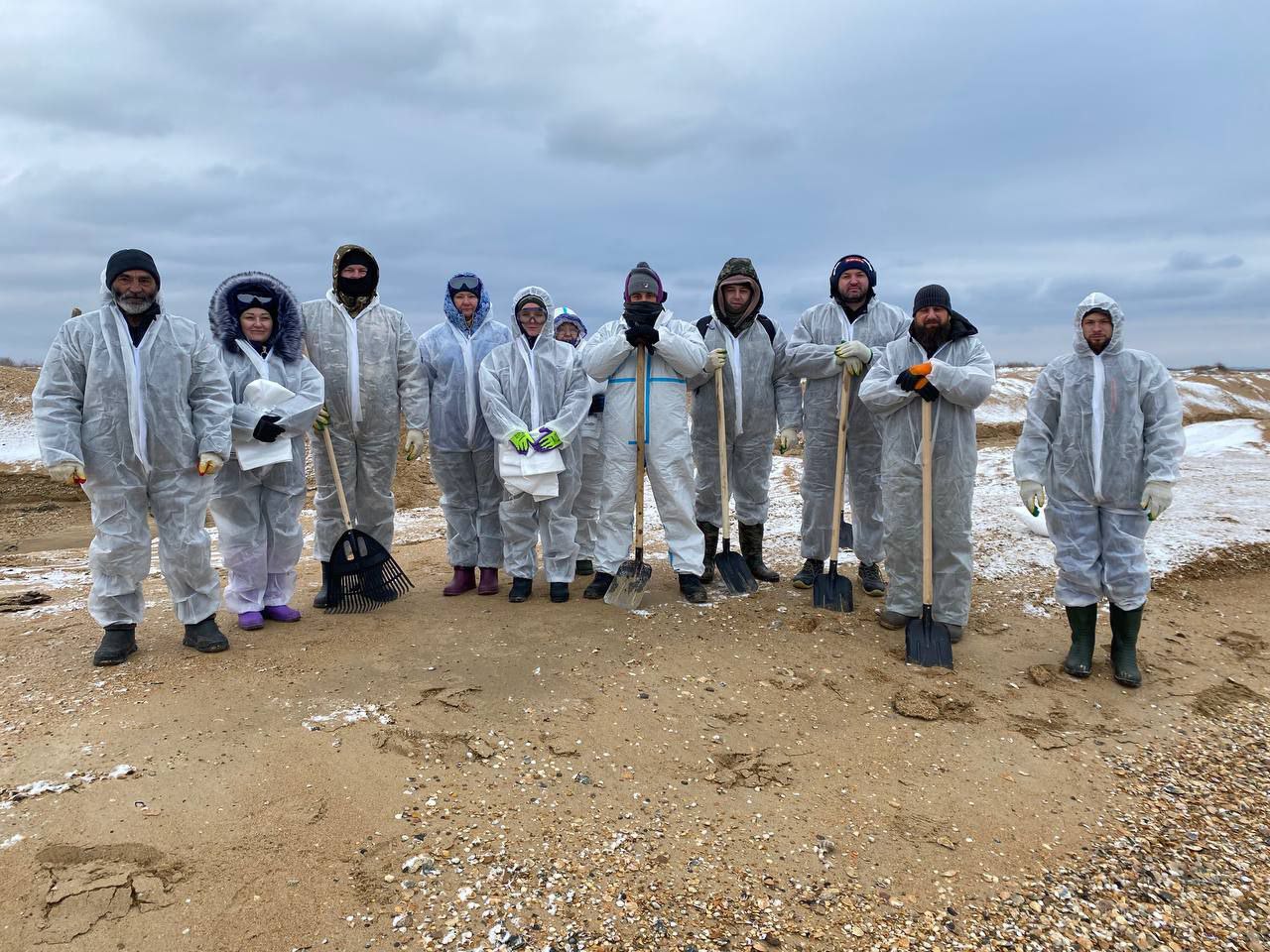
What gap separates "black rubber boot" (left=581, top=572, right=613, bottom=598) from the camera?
17.7 ft

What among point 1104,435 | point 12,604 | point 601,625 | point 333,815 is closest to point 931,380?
point 1104,435

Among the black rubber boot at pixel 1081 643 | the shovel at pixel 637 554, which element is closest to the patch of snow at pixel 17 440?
the shovel at pixel 637 554

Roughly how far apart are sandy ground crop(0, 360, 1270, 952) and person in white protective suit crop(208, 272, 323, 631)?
42cm

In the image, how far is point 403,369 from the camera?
5242mm

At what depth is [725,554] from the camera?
554 centimetres

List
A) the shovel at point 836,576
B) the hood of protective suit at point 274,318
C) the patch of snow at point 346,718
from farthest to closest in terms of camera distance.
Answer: the shovel at point 836,576
the hood of protective suit at point 274,318
the patch of snow at point 346,718

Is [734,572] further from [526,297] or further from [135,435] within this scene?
[135,435]

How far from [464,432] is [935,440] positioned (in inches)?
125

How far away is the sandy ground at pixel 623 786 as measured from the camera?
95.9 inches

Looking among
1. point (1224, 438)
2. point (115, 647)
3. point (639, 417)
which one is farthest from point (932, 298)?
point (1224, 438)

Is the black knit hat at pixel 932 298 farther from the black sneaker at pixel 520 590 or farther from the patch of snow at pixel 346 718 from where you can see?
the patch of snow at pixel 346 718

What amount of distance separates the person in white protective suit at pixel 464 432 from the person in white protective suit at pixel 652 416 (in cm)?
85

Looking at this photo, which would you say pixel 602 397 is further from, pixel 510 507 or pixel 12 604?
pixel 12 604

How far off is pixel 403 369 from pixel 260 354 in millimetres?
897
